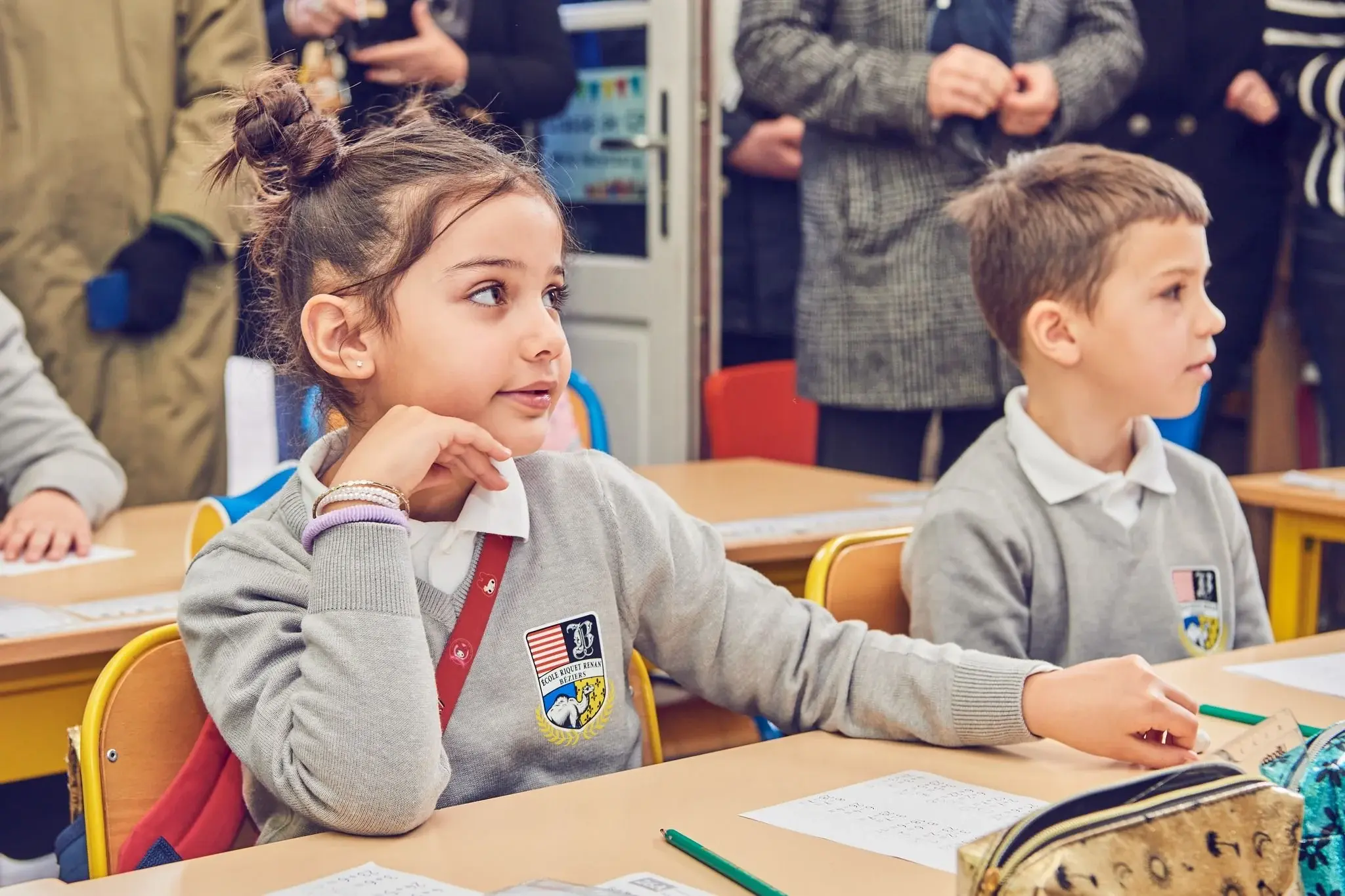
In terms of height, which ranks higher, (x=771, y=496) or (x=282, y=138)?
(x=282, y=138)

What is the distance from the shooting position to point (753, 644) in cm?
136

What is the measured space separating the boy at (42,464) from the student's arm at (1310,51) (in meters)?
2.54

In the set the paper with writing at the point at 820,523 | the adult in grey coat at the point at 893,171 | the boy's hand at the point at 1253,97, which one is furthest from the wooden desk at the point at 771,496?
the boy's hand at the point at 1253,97

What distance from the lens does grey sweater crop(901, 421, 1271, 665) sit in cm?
159

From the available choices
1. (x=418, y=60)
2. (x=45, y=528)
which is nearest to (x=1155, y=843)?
(x=45, y=528)

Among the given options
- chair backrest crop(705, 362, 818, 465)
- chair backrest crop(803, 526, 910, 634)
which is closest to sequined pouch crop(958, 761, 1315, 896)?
chair backrest crop(803, 526, 910, 634)

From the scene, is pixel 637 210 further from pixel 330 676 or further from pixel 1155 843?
pixel 1155 843

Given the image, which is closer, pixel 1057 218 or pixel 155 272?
pixel 1057 218

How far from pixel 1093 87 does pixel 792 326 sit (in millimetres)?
1540

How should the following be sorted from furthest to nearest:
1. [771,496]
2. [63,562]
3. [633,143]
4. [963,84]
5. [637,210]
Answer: [637,210]
[633,143]
[963,84]
[771,496]
[63,562]

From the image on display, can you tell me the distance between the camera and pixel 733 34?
164 inches

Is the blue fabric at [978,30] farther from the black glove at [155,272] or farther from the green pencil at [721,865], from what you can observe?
the green pencil at [721,865]

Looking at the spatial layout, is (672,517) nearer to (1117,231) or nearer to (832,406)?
(1117,231)

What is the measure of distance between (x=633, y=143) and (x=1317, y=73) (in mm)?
1789
